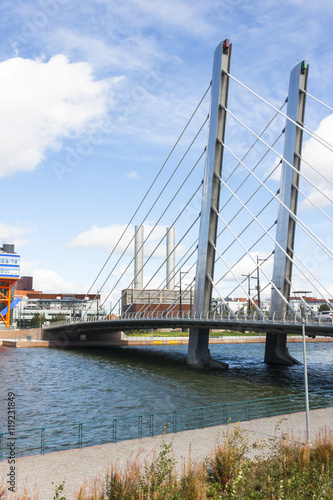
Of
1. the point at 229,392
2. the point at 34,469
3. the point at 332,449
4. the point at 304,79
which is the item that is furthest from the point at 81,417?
the point at 304,79

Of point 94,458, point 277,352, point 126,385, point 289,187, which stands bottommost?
point 126,385

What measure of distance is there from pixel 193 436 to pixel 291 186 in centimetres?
3844

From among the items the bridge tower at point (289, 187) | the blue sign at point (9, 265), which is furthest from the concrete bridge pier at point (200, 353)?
the blue sign at point (9, 265)

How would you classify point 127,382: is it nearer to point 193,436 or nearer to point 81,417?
point 81,417

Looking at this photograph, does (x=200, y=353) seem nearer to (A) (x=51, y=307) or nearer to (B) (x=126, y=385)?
(B) (x=126, y=385)

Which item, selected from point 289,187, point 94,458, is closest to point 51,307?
point 289,187

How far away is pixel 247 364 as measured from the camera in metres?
58.3

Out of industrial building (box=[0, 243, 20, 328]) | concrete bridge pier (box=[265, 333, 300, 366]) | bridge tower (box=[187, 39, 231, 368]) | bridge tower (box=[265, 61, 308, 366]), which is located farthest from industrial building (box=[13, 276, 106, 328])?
bridge tower (box=[265, 61, 308, 366])

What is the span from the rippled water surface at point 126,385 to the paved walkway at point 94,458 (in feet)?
39.0

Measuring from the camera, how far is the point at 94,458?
50.0 feet

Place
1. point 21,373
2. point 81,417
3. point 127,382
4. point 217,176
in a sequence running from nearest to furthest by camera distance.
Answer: point 81,417, point 127,382, point 21,373, point 217,176

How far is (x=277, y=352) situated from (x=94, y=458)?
46.5 m

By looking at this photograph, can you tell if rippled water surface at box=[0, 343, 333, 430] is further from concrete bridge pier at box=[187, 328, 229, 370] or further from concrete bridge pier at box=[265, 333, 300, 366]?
concrete bridge pier at box=[187, 328, 229, 370]

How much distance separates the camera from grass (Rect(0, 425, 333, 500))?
1033cm
